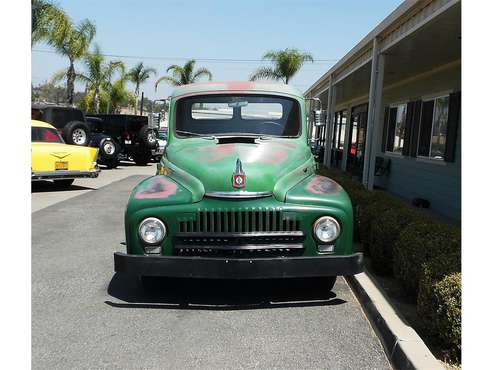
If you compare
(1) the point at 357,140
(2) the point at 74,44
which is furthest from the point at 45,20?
(1) the point at 357,140

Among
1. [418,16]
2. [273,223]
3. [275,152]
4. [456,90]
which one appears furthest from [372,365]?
[456,90]

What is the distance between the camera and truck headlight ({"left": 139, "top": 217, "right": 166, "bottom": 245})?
4.32 m

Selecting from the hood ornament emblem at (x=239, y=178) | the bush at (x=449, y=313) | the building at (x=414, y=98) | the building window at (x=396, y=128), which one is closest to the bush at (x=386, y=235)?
the bush at (x=449, y=313)

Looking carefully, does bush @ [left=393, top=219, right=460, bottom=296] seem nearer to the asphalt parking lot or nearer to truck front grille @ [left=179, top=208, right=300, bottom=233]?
the asphalt parking lot

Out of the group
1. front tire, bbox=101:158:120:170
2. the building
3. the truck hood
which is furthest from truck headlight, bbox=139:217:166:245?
front tire, bbox=101:158:120:170

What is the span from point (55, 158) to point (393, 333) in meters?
9.92

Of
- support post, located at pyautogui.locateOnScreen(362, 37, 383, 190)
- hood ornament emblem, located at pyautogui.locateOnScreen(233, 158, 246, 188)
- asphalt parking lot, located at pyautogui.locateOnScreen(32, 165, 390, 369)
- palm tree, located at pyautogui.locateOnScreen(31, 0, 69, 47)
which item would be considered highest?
palm tree, located at pyautogui.locateOnScreen(31, 0, 69, 47)

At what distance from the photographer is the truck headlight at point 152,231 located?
4320mm

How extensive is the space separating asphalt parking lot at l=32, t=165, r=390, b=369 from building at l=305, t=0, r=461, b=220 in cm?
373

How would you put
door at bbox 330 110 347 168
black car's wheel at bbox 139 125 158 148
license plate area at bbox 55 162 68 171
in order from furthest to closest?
door at bbox 330 110 347 168, black car's wheel at bbox 139 125 158 148, license plate area at bbox 55 162 68 171

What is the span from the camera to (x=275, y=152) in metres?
5.15

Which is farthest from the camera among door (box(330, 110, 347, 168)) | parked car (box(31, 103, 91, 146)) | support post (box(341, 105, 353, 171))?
door (box(330, 110, 347, 168))

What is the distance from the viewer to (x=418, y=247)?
173 inches
